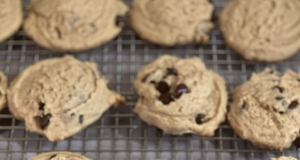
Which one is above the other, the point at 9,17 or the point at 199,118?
the point at 9,17

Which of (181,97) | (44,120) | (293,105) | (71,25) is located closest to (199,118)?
(181,97)

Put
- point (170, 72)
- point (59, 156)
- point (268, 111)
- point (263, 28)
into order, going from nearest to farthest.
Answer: point (59, 156) < point (268, 111) < point (170, 72) < point (263, 28)

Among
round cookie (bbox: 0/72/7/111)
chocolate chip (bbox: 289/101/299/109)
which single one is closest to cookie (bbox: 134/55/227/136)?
chocolate chip (bbox: 289/101/299/109)

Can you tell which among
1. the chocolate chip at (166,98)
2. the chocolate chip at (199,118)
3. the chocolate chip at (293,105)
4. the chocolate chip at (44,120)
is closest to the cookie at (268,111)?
the chocolate chip at (293,105)

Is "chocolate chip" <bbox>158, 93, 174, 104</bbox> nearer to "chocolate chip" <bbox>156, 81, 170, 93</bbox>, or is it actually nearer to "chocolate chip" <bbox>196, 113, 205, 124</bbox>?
"chocolate chip" <bbox>156, 81, 170, 93</bbox>

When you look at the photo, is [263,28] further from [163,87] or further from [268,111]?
[163,87]

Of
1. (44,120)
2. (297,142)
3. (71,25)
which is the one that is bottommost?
(297,142)
